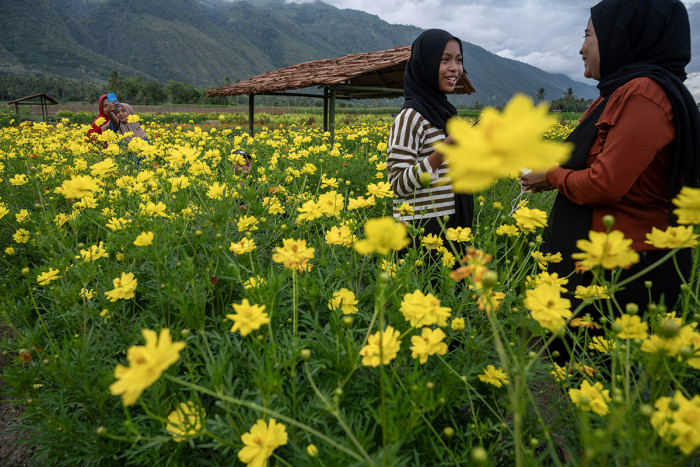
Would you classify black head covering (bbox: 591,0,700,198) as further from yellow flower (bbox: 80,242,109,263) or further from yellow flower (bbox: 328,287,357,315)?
yellow flower (bbox: 80,242,109,263)

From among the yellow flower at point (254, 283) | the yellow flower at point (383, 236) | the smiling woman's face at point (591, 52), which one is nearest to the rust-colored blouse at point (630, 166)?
the smiling woman's face at point (591, 52)

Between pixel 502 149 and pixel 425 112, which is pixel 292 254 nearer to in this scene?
pixel 502 149

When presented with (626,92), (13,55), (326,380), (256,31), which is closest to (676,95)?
(626,92)

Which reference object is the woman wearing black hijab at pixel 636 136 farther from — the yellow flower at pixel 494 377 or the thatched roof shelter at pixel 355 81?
the thatched roof shelter at pixel 355 81

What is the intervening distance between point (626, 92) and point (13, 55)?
157975 mm

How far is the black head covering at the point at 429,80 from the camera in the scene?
206 centimetres

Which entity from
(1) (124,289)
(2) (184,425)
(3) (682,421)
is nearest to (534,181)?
(3) (682,421)

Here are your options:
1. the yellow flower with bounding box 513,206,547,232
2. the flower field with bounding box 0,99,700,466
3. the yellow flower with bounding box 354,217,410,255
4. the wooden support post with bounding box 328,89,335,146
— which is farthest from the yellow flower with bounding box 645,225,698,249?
the wooden support post with bounding box 328,89,335,146

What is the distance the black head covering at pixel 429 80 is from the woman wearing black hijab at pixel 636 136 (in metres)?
0.67

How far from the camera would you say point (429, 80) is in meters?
2.13

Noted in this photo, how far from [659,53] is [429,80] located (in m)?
1.04

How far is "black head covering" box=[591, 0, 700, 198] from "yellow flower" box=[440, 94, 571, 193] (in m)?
1.48

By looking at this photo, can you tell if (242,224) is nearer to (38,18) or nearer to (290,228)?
(290,228)

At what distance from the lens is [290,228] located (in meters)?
2.00
